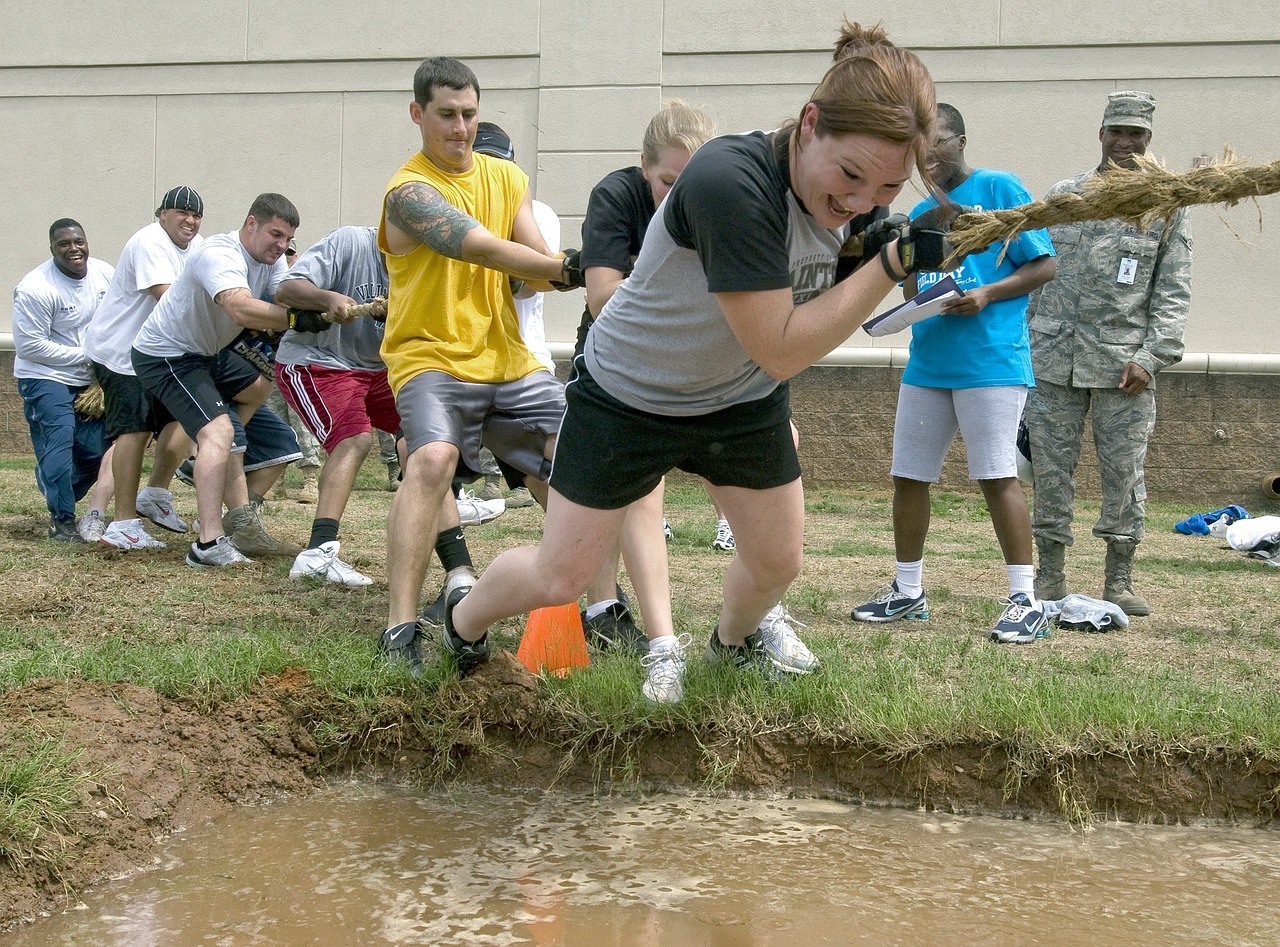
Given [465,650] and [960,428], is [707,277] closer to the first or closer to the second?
[465,650]

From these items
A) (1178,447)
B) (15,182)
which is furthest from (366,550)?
(15,182)

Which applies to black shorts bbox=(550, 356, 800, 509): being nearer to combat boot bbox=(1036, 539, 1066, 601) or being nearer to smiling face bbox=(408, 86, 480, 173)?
smiling face bbox=(408, 86, 480, 173)

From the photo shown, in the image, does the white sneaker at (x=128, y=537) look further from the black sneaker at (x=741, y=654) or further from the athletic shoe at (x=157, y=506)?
the black sneaker at (x=741, y=654)

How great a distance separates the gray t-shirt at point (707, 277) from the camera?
300 cm

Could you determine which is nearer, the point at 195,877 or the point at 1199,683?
the point at 195,877

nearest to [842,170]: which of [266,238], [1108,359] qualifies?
[1108,359]

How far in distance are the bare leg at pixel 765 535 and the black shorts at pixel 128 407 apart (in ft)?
14.6

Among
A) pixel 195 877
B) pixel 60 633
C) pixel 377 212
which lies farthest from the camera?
pixel 377 212

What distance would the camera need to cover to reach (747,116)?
11.2 metres

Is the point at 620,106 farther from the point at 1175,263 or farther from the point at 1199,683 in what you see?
the point at 1199,683

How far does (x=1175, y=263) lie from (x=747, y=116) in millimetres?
6018

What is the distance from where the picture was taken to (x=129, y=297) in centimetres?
742

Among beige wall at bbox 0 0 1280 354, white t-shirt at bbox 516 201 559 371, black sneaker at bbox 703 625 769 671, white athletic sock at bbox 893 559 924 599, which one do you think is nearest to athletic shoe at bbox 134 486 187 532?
white t-shirt at bbox 516 201 559 371

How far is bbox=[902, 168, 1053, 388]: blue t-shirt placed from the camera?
529 centimetres
